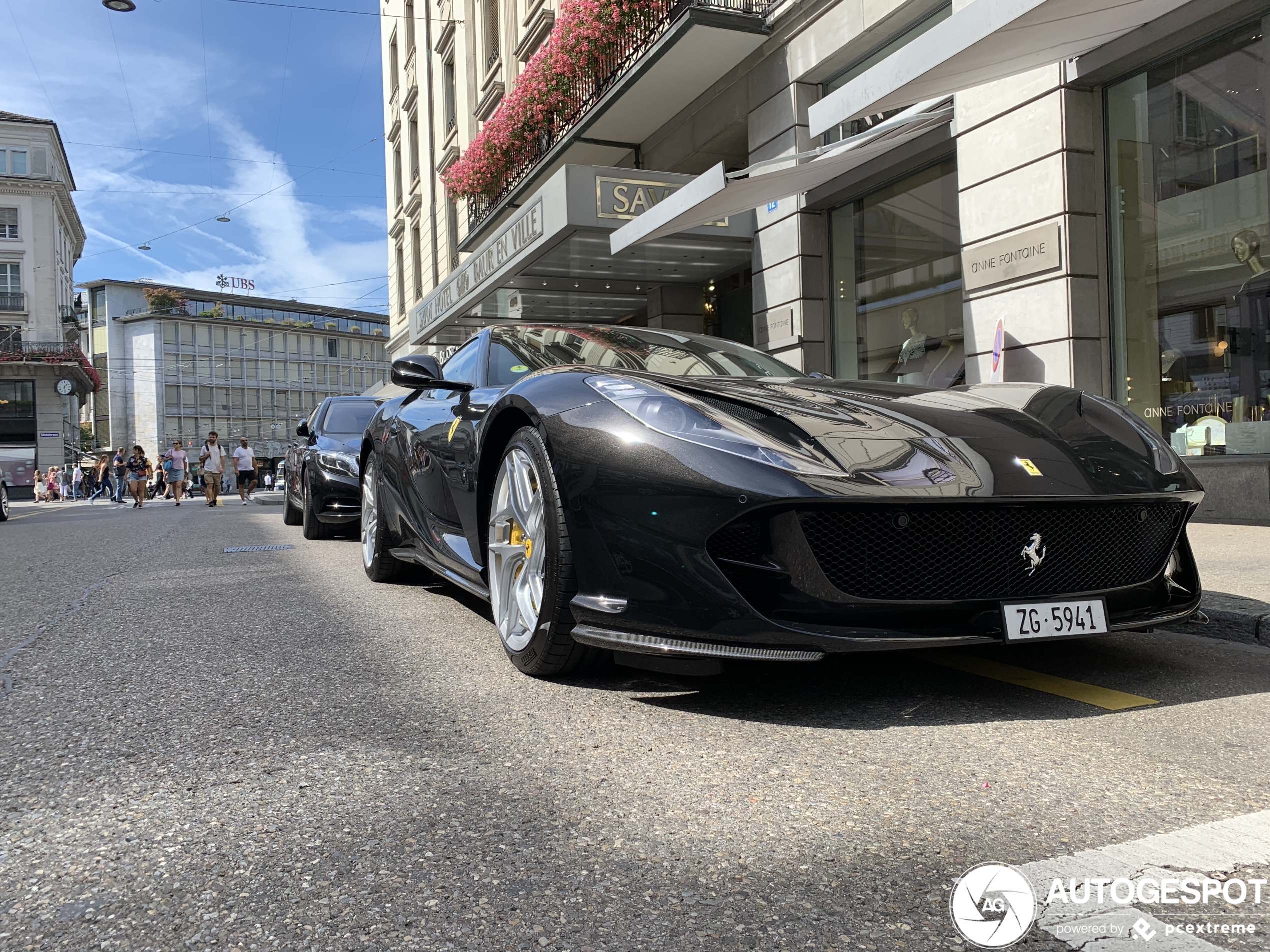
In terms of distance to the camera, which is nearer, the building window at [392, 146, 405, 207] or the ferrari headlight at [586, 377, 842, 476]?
the ferrari headlight at [586, 377, 842, 476]

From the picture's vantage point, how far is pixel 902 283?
407 inches

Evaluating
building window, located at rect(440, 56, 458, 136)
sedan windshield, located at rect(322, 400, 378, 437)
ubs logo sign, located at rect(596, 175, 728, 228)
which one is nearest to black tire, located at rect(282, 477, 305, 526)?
sedan windshield, located at rect(322, 400, 378, 437)

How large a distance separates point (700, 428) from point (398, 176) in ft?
107

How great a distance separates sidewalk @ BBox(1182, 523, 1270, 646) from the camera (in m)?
3.39

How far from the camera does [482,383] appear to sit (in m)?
3.91

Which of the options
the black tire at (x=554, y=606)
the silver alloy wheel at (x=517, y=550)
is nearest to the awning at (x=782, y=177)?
the silver alloy wheel at (x=517, y=550)

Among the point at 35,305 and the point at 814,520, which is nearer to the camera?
the point at 814,520

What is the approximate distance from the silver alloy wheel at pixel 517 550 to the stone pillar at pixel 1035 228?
5.89 metres

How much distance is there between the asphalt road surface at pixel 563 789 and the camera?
146cm

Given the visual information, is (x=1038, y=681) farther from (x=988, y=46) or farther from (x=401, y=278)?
(x=401, y=278)

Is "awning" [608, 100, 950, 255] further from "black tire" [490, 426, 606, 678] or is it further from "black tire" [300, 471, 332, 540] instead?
"black tire" [490, 426, 606, 678]

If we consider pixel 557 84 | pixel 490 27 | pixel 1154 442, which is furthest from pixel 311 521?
pixel 490 27

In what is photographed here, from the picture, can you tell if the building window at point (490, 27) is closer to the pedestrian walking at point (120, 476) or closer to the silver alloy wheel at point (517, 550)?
the pedestrian walking at point (120, 476)

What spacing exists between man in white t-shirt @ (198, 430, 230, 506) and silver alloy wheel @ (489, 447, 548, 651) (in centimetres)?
1779
